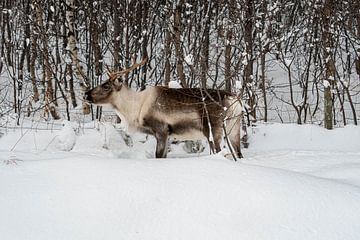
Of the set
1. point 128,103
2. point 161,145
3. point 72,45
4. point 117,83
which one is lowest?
point 161,145

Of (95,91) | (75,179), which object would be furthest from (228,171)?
(95,91)

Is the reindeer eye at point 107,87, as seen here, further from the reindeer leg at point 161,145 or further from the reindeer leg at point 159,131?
the reindeer leg at point 161,145

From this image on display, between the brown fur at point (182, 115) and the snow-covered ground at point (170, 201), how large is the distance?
6.36 feet

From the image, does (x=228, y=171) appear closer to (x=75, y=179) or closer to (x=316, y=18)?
(x=75, y=179)

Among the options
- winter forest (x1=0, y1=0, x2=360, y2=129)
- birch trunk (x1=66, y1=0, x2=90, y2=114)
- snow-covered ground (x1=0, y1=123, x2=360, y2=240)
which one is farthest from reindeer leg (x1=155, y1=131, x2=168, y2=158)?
birch trunk (x1=66, y1=0, x2=90, y2=114)

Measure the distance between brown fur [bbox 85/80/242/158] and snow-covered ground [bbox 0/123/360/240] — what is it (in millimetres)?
1939

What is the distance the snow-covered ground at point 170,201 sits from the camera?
10.2 ft

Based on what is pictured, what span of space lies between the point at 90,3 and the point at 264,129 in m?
4.91

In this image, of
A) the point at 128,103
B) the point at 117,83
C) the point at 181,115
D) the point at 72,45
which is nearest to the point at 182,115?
the point at 181,115

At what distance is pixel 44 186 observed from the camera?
3643mm

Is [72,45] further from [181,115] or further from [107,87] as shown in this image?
[181,115]

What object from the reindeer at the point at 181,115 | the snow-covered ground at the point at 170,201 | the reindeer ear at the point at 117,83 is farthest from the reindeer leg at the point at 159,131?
the snow-covered ground at the point at 170,201

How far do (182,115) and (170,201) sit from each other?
10.5 feet

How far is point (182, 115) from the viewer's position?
6602mm
